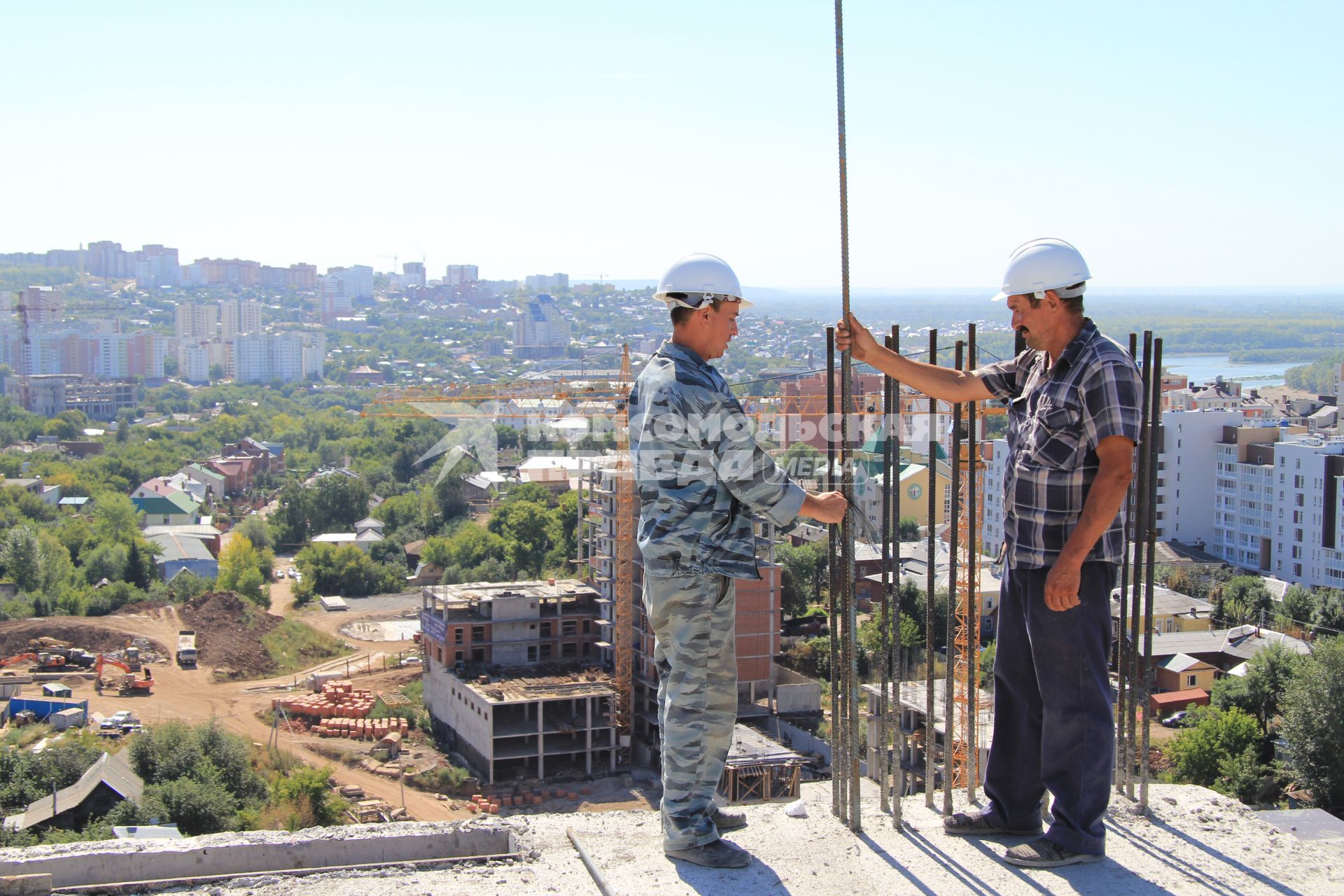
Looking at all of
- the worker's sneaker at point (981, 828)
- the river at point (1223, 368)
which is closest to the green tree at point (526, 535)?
the worker's sneaker at point (981, 828)

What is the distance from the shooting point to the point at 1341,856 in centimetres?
279

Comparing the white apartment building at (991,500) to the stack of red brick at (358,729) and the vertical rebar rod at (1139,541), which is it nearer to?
the stack of red brick at (358,729)

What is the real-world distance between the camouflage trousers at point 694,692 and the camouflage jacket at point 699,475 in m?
0.05

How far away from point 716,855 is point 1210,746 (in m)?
15.0

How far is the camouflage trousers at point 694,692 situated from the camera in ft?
8.48

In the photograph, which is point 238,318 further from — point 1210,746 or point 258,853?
point 258,853

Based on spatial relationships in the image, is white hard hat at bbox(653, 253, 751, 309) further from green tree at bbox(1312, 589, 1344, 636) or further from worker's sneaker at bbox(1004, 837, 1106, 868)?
green tree at bbox(1312, 589, 1344, 636)

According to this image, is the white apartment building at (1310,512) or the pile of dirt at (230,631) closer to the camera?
the pile of dirt at (230,631)

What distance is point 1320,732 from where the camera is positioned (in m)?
15.0

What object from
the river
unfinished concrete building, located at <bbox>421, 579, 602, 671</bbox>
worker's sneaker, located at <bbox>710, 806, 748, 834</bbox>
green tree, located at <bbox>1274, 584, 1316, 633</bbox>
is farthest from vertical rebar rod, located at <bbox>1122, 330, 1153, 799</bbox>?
the river

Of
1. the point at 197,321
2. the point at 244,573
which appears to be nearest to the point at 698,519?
the point at 244,573

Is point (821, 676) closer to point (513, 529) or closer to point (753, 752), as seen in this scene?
point (753, 752)

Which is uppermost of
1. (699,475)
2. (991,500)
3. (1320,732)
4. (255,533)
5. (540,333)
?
(540,333)

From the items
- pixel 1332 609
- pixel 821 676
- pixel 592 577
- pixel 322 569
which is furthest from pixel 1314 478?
pixel 322 569
